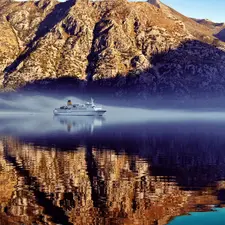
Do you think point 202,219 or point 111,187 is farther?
point 111,187

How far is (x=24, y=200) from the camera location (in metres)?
54.3

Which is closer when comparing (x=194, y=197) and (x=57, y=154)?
(x=194, y=197)

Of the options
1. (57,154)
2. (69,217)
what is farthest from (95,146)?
(69,217)

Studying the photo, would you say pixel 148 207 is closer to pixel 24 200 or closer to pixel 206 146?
pixel 24 200

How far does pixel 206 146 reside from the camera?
407 ft

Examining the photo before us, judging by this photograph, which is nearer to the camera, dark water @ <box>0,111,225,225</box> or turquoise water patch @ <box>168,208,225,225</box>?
turquoise water patch @ <box>168,208,225,225</box>

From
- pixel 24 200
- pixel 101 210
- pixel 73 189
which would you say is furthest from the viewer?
pixel 73 189

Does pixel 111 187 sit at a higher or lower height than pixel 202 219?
higher

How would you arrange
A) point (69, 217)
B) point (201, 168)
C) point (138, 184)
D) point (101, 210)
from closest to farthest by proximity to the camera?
1. point (69, 217)
2. point (101, 210)
3. point (138, 184)
4. point (201, 168)

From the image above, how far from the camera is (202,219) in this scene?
47.1 m

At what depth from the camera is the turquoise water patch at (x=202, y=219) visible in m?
45.9

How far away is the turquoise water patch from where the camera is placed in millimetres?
45875

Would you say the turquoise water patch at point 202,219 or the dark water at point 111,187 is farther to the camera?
the dark water at point 111,187

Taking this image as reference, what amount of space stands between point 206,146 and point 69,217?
84265mm
